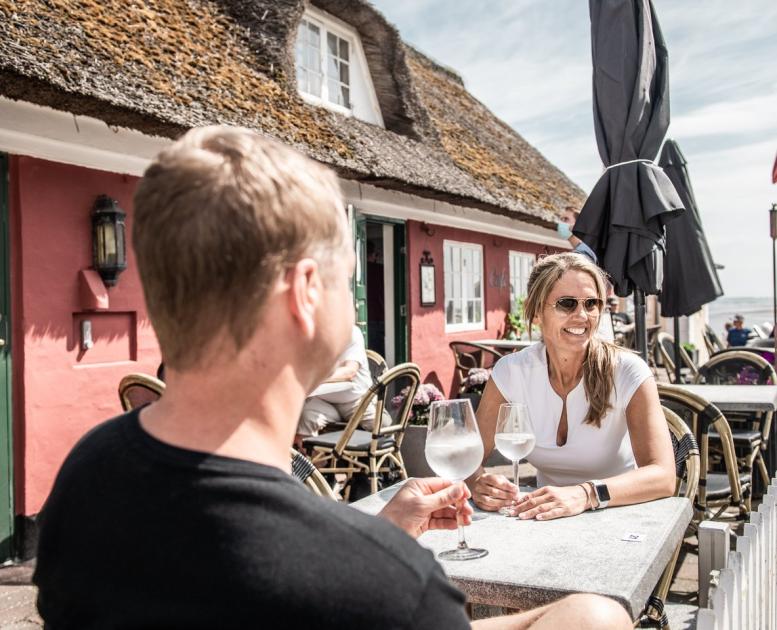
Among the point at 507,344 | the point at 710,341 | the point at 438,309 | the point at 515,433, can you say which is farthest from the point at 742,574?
the point at 710,341

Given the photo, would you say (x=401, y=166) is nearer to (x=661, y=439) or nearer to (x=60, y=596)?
(x=661, y=439)

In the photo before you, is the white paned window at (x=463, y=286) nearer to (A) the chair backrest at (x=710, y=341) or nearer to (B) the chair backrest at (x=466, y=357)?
(B) the chair backrest at (x=466, y=357)

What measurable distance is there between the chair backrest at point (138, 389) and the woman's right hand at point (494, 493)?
5.33ft

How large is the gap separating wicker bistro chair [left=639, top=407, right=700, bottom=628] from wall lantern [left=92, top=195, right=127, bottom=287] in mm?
3479

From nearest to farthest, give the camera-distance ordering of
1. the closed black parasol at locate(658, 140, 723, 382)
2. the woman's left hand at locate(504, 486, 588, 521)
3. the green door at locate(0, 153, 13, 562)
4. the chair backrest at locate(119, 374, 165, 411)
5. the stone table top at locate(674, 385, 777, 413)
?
the woman's left hand at locate(504, 486, 588, 521) < the chair backrest at locate(119, 374, 165, 411) < the stone table top at locate(674, 385, 777, 413) < the green door at locate(0, 153, 13, 562) < the closed black parasol at locate(658, 140, 723, 382)

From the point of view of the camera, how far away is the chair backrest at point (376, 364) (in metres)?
5.94

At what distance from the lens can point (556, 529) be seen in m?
1.86

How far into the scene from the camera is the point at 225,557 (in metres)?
0.76

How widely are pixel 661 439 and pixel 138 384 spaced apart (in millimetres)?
2183

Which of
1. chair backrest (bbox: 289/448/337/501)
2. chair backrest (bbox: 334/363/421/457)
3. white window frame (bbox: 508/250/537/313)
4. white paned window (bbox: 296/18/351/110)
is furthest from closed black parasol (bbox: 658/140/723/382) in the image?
white window frame (bbox: 508/250/537/313)

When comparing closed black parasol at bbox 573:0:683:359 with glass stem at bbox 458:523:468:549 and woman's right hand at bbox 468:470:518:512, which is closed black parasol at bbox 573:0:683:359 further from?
glass stem at bbox 458:523:468:549

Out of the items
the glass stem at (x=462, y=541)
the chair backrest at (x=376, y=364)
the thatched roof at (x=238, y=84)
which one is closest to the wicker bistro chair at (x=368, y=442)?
the chair backrest at (x=376, y=364)

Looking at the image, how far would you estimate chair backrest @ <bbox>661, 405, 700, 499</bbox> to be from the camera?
Result: 2.44m

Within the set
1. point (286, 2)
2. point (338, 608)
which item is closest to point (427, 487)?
point (338, 608)
